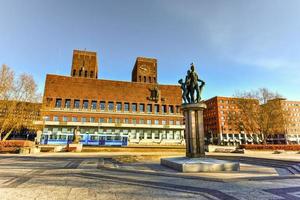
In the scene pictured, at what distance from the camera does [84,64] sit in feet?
240

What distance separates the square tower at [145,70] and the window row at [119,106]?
16.2 meters

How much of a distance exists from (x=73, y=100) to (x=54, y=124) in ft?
32.1

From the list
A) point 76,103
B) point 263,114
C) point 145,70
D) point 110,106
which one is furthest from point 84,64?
point 263,114

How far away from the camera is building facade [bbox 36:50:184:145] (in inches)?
2170

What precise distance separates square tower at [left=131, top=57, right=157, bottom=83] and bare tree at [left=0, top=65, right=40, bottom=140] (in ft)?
159

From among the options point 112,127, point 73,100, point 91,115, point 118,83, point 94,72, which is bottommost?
point 112,127

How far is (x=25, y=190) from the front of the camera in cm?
539

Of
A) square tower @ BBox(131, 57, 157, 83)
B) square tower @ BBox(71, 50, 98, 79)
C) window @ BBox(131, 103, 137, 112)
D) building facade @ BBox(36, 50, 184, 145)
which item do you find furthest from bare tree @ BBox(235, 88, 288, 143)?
square tower @ BBox(71, 50, 98, 79)

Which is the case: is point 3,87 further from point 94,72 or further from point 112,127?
point 94,72

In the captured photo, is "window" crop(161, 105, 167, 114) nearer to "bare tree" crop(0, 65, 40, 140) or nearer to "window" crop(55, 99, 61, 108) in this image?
"window" crop(55, 99, 61, 108)

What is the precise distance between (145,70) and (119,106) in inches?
923

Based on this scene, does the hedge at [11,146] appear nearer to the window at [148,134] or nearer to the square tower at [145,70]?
the window at [148,134]

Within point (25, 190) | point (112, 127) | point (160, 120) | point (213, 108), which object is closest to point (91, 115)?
point (112, 127)

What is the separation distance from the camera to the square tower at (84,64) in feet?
235
